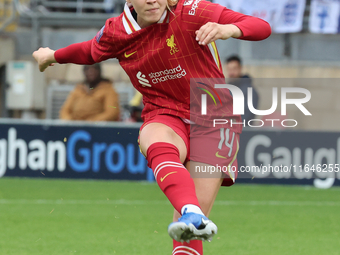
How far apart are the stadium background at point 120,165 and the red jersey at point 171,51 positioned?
1.59 metres

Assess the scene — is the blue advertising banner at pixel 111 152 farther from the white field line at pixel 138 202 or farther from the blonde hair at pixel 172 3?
the blonde hair at pixel 172 3

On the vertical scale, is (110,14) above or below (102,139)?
above

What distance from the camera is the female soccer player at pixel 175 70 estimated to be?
10.3ft

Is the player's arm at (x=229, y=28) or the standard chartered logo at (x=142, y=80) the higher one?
the player's arm at (x=229, y=28)

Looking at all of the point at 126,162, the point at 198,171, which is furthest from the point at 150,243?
the point at 126,162

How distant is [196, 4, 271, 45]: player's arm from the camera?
2871mm

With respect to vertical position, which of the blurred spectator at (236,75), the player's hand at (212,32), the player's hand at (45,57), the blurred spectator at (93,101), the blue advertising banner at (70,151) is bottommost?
the blue advertising banner at (70,151)

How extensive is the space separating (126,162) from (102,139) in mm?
484

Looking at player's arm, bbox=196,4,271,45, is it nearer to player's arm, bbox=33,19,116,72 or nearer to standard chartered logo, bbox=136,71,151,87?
standard chartered logo, bbox=136,71,151,87

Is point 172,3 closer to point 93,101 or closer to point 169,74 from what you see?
point 169,74

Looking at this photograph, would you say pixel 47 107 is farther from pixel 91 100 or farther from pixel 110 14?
pixel 91 100

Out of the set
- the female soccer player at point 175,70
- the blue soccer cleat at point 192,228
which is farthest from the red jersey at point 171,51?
the blue soccer cleat at point 192,228

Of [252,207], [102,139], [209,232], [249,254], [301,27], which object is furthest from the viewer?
[301,27]

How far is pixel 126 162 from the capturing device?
352 inches
